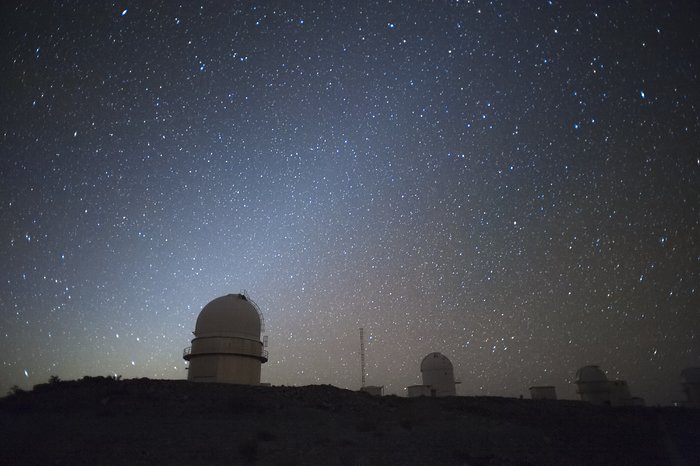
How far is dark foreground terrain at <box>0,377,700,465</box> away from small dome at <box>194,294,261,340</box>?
541 cm

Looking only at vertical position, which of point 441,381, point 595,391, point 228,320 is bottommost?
point 595,391

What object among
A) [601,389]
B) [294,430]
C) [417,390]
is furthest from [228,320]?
[601,389]

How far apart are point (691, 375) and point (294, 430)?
46519mm

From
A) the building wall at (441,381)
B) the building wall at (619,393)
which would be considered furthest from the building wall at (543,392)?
the building wall at (619,393)

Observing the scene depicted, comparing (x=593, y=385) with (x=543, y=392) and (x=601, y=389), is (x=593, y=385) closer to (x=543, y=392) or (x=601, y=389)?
(x=601, y=389)

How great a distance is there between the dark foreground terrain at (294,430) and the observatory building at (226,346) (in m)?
4.20

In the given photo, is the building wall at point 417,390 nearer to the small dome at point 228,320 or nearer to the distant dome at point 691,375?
the small dome at point 228,320

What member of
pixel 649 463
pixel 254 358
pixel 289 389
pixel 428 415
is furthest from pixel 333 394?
pixel 649 463

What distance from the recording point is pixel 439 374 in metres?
36.7

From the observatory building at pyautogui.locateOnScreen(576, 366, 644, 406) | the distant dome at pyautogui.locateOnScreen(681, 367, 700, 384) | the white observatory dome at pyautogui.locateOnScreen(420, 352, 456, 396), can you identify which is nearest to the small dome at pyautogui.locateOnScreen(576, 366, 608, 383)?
the observatory building at pyautogui.locateOnScreen(576, 366, 644, 406)

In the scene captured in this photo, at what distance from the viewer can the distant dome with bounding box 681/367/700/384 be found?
1684 inches

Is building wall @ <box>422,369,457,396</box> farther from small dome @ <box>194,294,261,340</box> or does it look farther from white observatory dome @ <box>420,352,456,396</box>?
small dome @ <box>194,294,261,340</box>

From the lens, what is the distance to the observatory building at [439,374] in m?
36.1

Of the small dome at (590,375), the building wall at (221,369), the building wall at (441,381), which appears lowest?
the building wall at (221,369)
